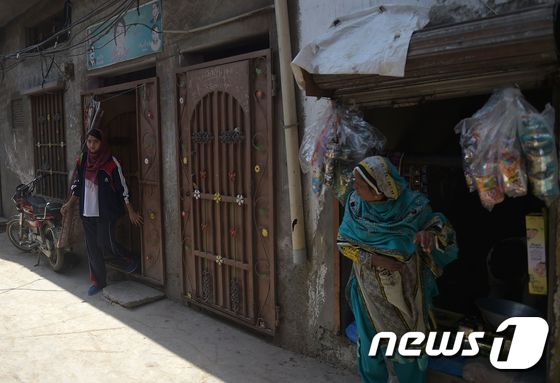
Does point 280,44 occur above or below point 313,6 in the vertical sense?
below

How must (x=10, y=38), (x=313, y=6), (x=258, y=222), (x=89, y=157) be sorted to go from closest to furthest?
(x=313, y=6)
(x=258, y=222)
(x=89, y=157)
(x=10, y=38)

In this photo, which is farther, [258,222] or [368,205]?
[258,222]

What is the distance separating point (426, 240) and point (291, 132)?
139 cm

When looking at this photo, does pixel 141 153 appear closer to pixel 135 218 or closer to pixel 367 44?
pixel 135 218

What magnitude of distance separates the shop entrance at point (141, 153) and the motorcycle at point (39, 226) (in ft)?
3.28

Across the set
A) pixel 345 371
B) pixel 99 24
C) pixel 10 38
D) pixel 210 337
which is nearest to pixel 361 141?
pixel 345 371

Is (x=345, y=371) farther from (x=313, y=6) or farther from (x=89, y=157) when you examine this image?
(x=89, y=157)

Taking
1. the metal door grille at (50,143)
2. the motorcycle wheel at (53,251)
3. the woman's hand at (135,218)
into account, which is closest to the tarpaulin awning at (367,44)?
the woman's hand at (135,218)

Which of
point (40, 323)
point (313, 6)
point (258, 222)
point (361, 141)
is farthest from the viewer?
point (40, 323)

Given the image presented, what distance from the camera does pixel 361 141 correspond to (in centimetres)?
292

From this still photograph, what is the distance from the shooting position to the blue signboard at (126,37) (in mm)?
4887

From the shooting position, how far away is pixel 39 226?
6.57 meters

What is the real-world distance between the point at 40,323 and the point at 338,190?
11.0ft

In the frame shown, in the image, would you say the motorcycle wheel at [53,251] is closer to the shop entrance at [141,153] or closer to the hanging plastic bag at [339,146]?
the shop entrance at [141,153]
